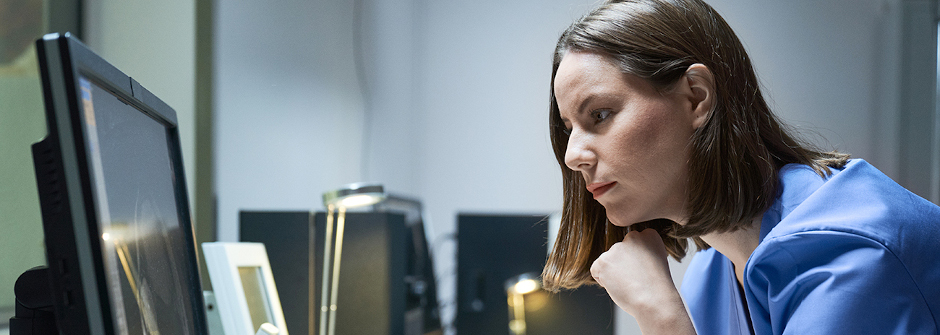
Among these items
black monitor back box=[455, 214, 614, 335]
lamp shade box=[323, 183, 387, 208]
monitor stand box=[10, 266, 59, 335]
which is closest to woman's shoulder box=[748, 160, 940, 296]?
monitor stand box=[10, 266, 59, 335]

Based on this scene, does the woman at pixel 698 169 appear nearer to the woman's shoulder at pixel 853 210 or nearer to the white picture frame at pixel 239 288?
the woman's shoulder at pixel 853 210

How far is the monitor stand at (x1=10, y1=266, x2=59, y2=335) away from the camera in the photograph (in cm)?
42

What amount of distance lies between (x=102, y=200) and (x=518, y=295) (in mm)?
1624

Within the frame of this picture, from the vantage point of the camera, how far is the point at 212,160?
135 cm

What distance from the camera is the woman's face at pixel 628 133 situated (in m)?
0.70

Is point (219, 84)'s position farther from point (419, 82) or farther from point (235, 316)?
point (419, 82)

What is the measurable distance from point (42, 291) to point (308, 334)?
3.66ft

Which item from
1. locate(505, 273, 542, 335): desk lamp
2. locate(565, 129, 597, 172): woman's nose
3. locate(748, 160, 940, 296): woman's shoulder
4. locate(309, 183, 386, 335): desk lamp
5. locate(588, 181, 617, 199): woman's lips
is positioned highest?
locate(565, 129, 597, 172): woman's nose

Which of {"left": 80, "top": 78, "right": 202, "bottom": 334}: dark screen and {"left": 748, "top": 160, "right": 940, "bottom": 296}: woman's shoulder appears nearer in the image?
{"left": 80, "top": 78, "right": 202, "bottom": 334}: dark screen

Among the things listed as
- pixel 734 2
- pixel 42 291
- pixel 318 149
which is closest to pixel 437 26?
pixel 318 149

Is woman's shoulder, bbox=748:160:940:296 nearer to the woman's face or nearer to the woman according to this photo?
the woman

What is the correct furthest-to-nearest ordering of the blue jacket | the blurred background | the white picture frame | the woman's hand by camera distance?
the blurred background, the white picture frame, the woman's hand, the blue jacket

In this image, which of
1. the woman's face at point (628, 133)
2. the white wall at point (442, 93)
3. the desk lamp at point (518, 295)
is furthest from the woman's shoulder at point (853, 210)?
the desk lamp at point (518, 295)

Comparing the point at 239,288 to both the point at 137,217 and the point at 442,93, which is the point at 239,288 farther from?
the point at 442,93
